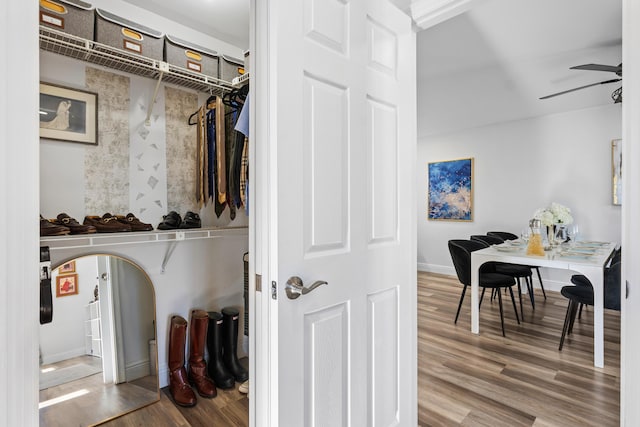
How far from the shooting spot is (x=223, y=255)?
96.4 inches

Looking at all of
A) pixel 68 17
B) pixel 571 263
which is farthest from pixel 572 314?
pixel 68 17

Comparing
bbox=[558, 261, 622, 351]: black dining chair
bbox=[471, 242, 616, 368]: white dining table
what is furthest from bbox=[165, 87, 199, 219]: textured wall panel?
bbox=[558, 261, 622, 351]: black dining chair

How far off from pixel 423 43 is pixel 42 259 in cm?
A: 297

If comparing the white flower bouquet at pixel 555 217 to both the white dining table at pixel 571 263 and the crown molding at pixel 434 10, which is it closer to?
the white dining table at pixel 571 263

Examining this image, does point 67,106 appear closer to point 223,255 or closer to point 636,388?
point 223,255

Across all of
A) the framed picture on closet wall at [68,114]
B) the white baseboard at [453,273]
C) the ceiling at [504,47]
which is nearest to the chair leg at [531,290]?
the white baseboard at [453,273]

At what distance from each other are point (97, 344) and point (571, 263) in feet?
11.5

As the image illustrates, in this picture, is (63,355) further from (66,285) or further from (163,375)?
→ (163,375)

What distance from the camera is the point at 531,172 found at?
16.0 feet

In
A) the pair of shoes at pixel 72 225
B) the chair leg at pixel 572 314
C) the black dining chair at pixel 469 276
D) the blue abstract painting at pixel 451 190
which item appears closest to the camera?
the pair of shoes at pixel 72 225

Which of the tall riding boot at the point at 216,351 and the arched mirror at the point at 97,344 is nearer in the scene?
the arched mirror at the point at 97,344

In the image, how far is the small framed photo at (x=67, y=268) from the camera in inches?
69.4

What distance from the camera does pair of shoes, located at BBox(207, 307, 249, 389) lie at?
2213 millimetres

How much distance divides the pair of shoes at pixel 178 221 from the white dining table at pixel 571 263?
2586 mm
